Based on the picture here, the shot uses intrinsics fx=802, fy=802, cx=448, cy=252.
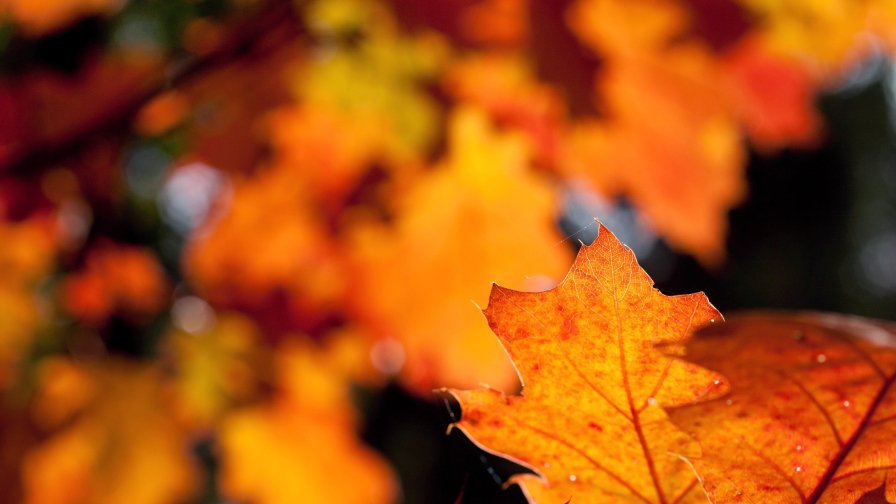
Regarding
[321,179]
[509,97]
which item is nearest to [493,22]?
[509,97]

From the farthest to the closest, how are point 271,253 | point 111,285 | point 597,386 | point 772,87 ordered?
point 111,285 < point 271,253 < point 772,87 < point 597,386

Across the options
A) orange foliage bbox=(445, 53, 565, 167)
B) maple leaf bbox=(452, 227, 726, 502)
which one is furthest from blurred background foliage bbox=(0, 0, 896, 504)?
maple leaf bbox=(452, 227, 726, 502)

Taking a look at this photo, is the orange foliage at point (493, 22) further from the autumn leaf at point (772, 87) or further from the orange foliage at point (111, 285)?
the orange foliage at point (111, 285)

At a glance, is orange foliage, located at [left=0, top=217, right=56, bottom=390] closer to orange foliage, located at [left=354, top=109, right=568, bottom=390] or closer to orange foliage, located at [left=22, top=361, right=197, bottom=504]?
orange foliage, located at [left=22, top=361, right=197, bottom=504]

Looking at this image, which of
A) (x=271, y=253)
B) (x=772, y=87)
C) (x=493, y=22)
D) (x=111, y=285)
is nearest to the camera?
(x=493, y=22)

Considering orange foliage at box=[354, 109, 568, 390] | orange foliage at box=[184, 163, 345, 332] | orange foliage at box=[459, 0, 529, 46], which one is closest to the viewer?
orange foliage at box=[459, 0, 529, 46]

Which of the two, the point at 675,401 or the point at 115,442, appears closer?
the point at 675,401

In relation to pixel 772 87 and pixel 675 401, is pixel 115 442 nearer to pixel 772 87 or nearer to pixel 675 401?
pixel 772 87
